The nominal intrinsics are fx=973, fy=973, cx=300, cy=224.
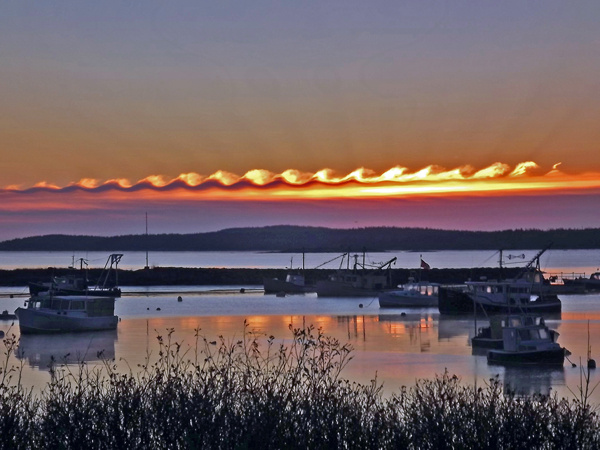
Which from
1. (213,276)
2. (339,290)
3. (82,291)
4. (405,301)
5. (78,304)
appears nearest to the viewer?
(78,304)

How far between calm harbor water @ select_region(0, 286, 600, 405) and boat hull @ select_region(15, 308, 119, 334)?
95 cm

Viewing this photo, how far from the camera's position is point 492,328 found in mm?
42188

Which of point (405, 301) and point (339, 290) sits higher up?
point (339, 290)

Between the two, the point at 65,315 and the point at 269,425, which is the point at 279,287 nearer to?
the point at 65,315

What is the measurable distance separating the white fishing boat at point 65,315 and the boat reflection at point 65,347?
687 millimetres

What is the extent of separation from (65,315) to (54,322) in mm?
697

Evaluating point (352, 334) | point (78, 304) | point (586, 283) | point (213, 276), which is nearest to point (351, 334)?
point (352, 334)

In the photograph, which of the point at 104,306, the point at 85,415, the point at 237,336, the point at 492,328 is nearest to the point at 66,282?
the point at 104,306

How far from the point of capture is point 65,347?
140ft

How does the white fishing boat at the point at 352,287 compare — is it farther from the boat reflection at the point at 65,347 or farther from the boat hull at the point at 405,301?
the boat reflection at the point at 65,347

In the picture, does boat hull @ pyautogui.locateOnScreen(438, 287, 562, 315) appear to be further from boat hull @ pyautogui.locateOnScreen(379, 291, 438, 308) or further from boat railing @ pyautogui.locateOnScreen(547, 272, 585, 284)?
boat railing @ pyautogui.locateOnScreen(547, 272, 585, 284)

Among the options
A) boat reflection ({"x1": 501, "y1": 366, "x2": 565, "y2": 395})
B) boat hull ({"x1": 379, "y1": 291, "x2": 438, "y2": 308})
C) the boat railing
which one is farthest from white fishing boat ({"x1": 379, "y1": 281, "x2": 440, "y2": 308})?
boat reflection ({"x1": 501, "y1": 366, "x2": 565, "y2": 395})

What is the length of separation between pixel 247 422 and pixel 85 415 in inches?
91.6

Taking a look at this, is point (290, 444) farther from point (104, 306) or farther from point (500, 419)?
point (104, 306)
